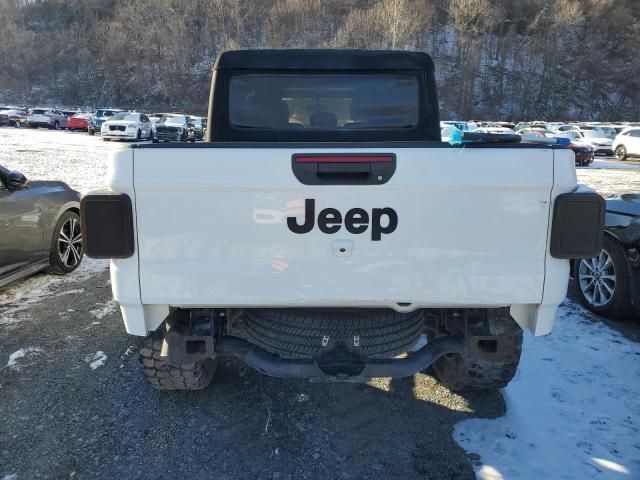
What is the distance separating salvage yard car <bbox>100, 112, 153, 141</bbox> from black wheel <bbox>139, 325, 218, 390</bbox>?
27.1 metres

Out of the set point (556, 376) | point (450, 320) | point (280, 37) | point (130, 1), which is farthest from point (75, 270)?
point (130, 1)

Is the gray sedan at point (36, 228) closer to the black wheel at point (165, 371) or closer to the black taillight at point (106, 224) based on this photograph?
the black wheel at point (165, 371)

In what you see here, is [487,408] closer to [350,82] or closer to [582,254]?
[582,254]

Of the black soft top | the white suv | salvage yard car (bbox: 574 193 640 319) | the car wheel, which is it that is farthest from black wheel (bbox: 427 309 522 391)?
the car wheel

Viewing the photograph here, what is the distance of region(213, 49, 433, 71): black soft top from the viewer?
12.6ft

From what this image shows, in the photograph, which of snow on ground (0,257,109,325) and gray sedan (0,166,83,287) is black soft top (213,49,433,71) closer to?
gray sedan (0,166,83,287)

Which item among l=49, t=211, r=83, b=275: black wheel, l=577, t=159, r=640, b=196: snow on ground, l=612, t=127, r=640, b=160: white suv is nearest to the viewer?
l=49, t=211, r=83, b=275: black wheel

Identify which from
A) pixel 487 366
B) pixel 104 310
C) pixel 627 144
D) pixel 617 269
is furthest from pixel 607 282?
pixel 627 144

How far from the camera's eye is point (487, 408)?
11.1ft

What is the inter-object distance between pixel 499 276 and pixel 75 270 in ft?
17.7

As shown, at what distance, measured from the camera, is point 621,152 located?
985 inches

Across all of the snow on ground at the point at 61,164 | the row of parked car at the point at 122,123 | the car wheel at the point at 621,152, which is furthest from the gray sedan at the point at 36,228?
the car wheel at the point at 621,152

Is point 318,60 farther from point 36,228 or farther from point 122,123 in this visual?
point 122,123

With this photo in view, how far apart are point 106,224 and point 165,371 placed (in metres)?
1.24
